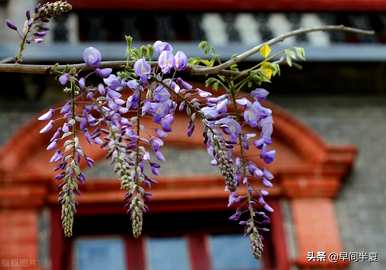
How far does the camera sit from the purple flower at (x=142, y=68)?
2.13 meters

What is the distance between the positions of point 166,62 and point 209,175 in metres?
4.17

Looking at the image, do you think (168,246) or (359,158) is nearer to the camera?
(168,246)

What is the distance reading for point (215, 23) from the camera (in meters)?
7.32

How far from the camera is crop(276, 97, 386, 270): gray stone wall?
631 cm

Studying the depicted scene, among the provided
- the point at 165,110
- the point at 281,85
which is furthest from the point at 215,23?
the point at 165,110

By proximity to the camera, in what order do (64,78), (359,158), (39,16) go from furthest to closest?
(359,158) → (39,16) → (64,78)

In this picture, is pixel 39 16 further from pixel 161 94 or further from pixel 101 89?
pixel 161 94

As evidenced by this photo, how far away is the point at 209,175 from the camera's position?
20.8 ft

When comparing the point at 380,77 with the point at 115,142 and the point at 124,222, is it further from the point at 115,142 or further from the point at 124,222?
the point at 115,142

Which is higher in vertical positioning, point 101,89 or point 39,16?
point 39,16

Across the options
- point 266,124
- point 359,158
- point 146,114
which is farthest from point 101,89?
point 359,158

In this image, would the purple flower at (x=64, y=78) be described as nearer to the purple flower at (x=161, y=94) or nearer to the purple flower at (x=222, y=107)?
the purple flower at (x=161, y=94)

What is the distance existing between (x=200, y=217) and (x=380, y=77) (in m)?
2.24

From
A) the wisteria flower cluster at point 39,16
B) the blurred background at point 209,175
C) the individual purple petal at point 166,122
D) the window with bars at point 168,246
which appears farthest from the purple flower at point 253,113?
the window with bars at point 168,246
